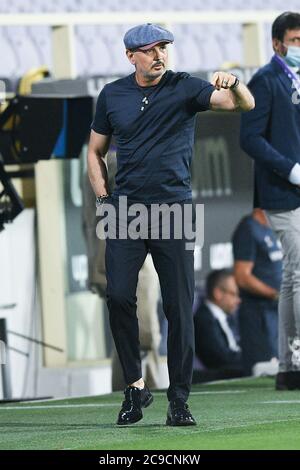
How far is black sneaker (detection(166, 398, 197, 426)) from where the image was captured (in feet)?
25.6

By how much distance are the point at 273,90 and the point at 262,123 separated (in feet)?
0.64

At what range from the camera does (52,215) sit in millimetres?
13484

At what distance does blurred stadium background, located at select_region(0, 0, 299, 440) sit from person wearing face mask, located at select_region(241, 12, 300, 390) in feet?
7.86

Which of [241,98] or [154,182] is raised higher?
[241,98]

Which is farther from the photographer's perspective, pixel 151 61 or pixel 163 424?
pixel 163 424

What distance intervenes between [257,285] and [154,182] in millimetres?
5489

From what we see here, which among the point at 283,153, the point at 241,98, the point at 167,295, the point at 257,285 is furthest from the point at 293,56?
the point at 257,285

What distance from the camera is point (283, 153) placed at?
9.83 m

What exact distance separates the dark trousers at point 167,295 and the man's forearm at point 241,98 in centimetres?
67

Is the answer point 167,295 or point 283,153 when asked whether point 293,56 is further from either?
point 167,295

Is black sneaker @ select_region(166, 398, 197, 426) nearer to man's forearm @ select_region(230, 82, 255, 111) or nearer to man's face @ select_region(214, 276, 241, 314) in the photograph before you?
man's forearm @ select_region(230, 82, 255, 111)
